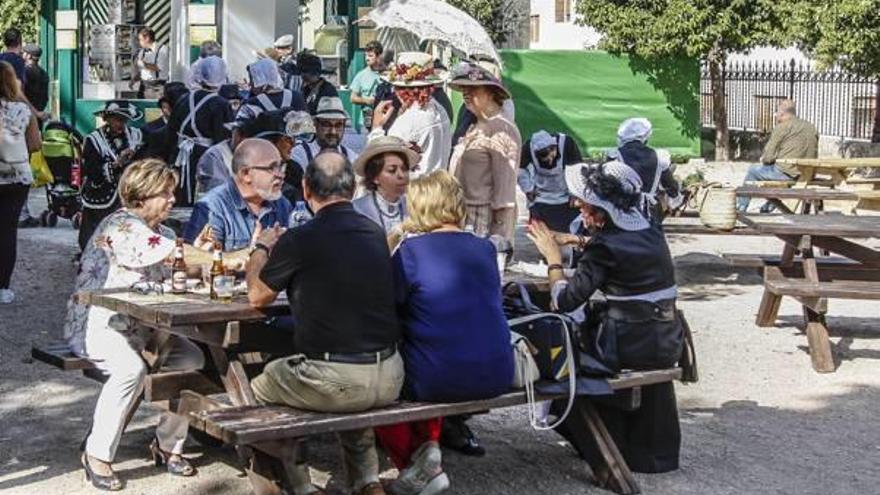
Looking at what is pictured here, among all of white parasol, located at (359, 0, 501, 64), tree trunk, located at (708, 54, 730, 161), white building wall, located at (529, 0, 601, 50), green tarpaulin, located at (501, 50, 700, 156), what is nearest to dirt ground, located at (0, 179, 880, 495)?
white parasol, located at (359, 0, 501, 64)

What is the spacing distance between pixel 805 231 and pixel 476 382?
15.4ft

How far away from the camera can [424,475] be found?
19.1 feet

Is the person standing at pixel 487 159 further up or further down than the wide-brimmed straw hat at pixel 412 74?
further down

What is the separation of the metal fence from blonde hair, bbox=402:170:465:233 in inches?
811

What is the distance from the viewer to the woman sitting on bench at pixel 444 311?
224 inches

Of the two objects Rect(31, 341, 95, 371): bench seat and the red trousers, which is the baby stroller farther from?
the red trousers

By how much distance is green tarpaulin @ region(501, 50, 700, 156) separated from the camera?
2480 centimetres

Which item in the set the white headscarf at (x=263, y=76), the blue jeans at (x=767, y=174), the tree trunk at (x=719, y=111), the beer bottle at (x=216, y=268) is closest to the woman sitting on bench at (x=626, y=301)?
the beer bottle at (x=216, y=268)

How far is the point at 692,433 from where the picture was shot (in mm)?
7402

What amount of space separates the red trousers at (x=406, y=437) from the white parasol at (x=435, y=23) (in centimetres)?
933

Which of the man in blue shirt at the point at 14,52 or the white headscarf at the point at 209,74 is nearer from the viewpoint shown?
the white headscarf at the point at 209,74

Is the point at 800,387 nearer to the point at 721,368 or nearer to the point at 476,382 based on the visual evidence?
the point at 721,368

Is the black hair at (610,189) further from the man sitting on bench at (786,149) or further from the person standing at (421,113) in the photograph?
the man sitting on bench at (786,149)

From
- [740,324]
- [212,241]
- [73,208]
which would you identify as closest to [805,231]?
[740,324]
